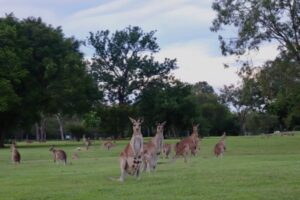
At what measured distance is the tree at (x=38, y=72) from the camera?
59594mm

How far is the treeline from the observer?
56359 millimetres

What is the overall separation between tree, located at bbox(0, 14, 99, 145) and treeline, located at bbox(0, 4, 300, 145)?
10cm

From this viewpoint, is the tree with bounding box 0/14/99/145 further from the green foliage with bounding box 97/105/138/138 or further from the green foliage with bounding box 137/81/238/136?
the green foliage with bounding box 137/81/238/136

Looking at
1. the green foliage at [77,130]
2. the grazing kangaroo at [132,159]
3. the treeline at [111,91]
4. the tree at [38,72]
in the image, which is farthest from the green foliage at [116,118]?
the grazing kangaroo at [132,159]

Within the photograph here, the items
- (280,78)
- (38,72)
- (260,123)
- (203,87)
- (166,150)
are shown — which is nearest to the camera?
(166,150)

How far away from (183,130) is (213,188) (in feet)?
290

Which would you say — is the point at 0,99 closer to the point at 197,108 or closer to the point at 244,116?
the point at 197,108

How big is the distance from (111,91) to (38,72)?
30217mm

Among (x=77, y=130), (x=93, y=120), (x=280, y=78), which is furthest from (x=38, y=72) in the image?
(x=77, y=130)

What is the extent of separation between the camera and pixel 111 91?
93.2m

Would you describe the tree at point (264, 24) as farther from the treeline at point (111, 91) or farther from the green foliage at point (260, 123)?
the green foliage at point (260, 123)

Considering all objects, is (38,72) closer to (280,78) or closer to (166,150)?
(280,78)

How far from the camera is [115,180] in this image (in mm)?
17203

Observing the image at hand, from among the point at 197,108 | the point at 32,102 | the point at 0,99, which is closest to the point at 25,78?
the point at 32,102
